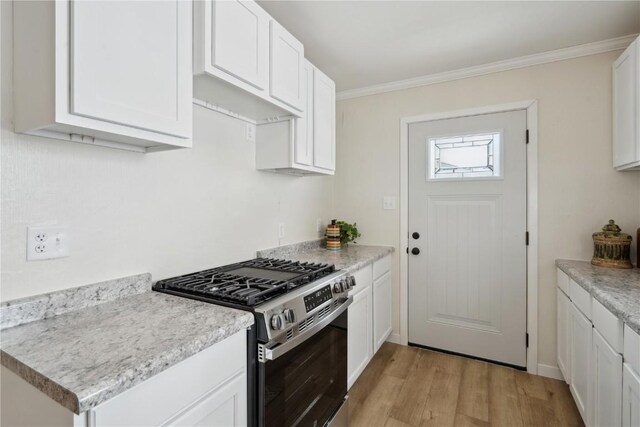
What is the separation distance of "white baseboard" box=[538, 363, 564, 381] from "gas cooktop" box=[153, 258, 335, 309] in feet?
6.14

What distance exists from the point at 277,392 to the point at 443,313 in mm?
1936

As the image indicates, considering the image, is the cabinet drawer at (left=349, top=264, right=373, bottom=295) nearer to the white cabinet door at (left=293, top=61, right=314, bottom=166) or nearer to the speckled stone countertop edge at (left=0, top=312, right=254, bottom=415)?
the white cabinet door at (left=293, top=61, right=314, bottom=166)

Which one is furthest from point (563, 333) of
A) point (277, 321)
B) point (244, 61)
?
point (244, 61)

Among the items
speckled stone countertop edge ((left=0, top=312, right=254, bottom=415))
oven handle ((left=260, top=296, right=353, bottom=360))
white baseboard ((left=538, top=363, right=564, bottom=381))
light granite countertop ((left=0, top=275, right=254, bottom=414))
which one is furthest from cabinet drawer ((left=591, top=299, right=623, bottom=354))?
speckled stone countertop edge ((left=0, top=312, right=254, bottom=415))

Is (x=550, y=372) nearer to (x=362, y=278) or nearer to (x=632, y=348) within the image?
(x=632, y=348)

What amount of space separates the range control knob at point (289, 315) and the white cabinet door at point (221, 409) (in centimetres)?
24

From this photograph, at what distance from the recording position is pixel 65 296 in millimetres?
1134

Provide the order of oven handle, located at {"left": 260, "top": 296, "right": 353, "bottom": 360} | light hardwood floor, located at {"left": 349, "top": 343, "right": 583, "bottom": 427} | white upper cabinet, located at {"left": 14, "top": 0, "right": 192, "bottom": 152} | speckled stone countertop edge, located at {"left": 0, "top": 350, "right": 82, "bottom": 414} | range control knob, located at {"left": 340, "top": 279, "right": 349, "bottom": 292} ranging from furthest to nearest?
light hardwood floor, located at {"left": 349, "top": 343, "right": 583, "bottom": 427} < range control knob, located at {"left": 340, "top": 279, "right": 349, "bottom": 292} < oven handle, located at {"left": 260, "top": 296, "right": 353, "bottom": 360} < white upper cabinet, located at {"left": 14, "top": 0, "right": 192, "bottom": 152} < speckled stone countertop edge, located at {"left": 0, "top": 350, "right": 82, "bottom": 414}

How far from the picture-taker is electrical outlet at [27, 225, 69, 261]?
1.07m

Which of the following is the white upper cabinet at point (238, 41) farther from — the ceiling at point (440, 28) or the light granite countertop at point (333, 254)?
the light granite countertop at point (333, 254)

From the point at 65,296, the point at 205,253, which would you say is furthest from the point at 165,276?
the point at 65,296

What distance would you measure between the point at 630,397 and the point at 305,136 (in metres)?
1.94

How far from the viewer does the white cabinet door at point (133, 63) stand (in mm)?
902

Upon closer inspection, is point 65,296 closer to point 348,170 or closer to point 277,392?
point 277,392
